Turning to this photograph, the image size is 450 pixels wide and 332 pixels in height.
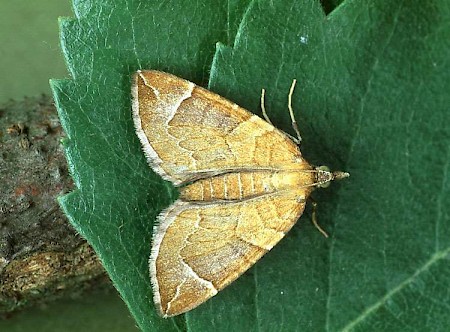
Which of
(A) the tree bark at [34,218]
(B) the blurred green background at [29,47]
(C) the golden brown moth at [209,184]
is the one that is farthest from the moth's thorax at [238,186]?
(B) the blurred green background at [29,47]

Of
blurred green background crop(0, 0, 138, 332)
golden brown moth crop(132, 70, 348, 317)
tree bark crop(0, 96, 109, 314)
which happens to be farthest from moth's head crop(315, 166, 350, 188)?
blurred green background crop(0, 0, 138, 332)

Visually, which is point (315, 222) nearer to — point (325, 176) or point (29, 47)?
point (325, 176)

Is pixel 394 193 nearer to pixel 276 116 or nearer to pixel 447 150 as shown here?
pixel 447 150

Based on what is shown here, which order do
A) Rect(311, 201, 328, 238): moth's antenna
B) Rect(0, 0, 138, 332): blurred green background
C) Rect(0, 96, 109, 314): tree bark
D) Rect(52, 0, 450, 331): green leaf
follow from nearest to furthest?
Rect(52, 0, 450, 331): green leaf
Rect(311, 201, 328, 238): moth's antenna
Rect(0, 96, 109, 314): tree bark
Rect(0, 0, 138, 332): blurred green background

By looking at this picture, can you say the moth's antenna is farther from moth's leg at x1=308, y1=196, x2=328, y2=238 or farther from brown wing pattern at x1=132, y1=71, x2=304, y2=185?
brown wing pattern at x1=132, y1=71, x2=304, y2=185

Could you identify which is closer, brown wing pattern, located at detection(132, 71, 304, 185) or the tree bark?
brown wing pattern, located at detection(132, 71, 304, 185)

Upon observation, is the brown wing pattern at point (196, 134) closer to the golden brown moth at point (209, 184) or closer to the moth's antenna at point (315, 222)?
the golden brown moth at point (209, 184)

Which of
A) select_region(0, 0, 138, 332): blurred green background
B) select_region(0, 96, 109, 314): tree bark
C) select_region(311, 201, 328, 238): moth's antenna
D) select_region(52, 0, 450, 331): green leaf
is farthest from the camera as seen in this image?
select_region(0, 0, 138, 332): blurred green background

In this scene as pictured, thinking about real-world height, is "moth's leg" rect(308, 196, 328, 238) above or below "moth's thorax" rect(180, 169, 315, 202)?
below
